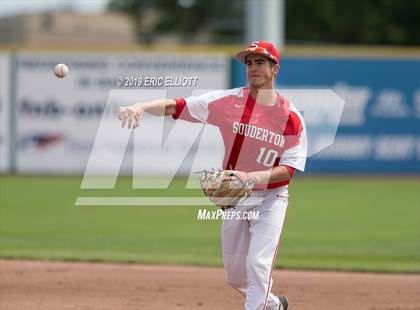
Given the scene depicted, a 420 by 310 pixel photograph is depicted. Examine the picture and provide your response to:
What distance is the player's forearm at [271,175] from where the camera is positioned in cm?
698

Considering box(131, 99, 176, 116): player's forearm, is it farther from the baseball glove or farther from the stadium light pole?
the stadium light pole

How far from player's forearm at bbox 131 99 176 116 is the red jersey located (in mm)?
77

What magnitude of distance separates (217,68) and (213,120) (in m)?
15.2

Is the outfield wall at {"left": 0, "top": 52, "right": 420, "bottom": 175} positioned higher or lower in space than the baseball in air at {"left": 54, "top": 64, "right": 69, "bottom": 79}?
lower

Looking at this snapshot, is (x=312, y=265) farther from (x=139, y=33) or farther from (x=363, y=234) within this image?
(x=139, y=33)

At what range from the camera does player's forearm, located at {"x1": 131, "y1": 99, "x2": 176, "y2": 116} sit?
7039 mm

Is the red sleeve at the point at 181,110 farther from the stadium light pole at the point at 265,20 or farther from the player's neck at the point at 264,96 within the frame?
the stadium light pole at the point at 265,20

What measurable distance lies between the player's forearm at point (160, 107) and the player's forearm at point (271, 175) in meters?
0.86

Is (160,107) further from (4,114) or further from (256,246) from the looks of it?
(4,114)

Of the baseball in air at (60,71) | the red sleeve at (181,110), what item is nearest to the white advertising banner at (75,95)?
the baseball in air at (60,71)

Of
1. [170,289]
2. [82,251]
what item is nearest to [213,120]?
[170,289]

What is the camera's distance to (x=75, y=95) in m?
22.6

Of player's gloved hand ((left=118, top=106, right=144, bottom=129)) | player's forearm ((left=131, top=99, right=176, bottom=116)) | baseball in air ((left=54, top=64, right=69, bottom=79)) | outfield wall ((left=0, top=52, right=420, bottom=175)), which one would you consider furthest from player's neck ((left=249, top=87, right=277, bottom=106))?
outfield wall ((left=0, top=52, right=420, bottom=175))

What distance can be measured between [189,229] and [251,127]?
8229mm
